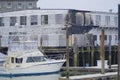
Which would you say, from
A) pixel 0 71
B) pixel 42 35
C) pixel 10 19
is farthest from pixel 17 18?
pixel 0 71

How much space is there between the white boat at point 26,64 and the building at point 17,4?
53369mm

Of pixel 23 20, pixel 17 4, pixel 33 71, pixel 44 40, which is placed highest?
pixel 17 4

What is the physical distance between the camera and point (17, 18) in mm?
56750

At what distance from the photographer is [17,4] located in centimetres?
9475

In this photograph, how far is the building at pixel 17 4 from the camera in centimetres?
9375

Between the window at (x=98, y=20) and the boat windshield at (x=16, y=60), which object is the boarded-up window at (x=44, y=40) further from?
the boat windshield at (x=16, y=60)

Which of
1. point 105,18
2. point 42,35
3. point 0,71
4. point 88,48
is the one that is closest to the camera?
point 0,71

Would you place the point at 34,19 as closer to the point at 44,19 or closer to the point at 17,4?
the point at 44,19

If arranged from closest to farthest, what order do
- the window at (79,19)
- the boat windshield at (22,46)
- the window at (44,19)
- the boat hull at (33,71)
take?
the boat hull at (33,71) < the boat windshield at (22,46) < the window at (44,19) < the window at (79,19)

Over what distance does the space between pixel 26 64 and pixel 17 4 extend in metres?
56.6

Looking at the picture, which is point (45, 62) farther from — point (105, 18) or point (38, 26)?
point (105, 18)

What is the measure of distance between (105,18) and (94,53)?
9.02m

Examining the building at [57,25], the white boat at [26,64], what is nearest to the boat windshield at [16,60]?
the white boat at [26,64]

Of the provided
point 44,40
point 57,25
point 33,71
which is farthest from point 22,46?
point 57,25
